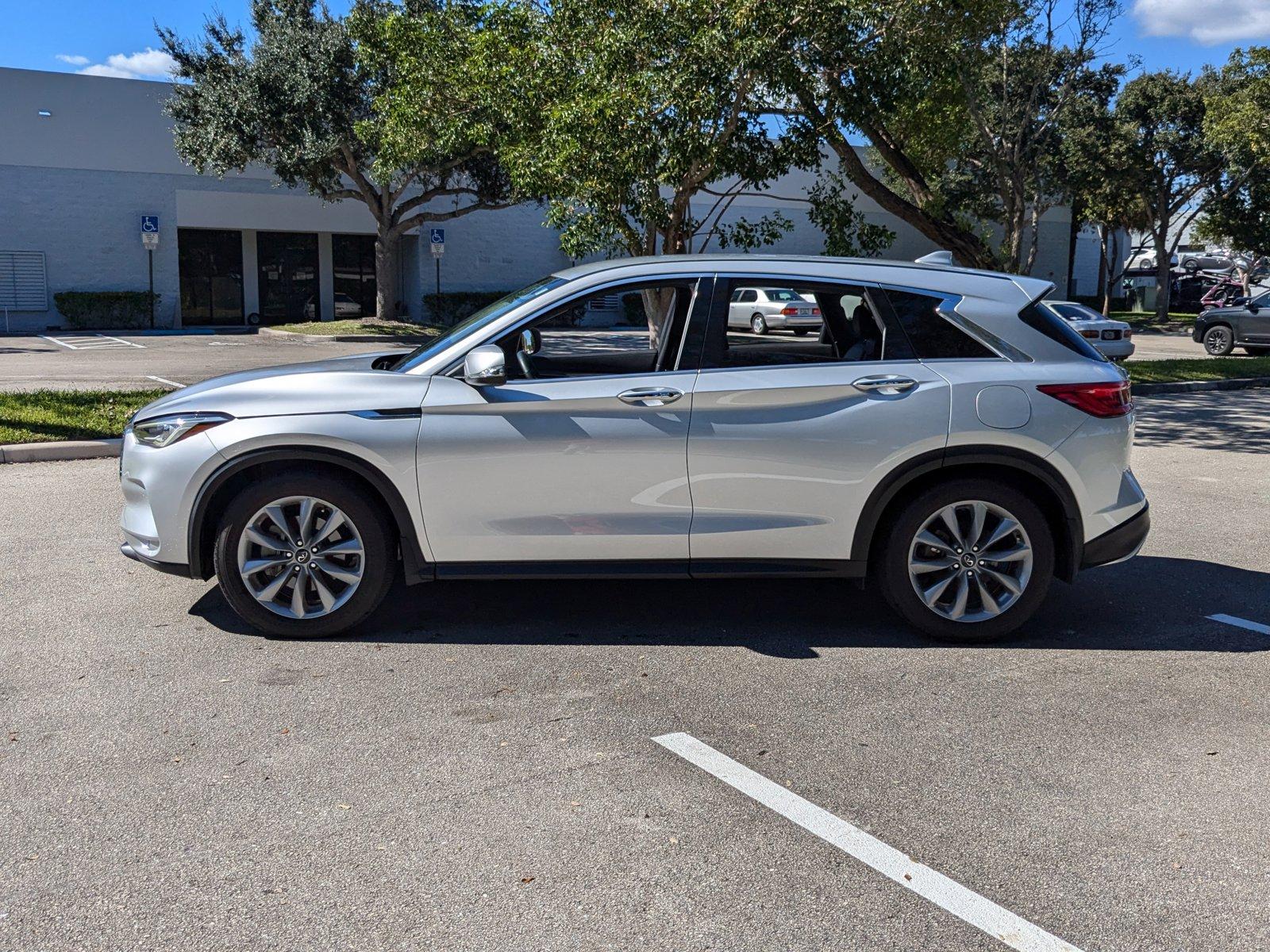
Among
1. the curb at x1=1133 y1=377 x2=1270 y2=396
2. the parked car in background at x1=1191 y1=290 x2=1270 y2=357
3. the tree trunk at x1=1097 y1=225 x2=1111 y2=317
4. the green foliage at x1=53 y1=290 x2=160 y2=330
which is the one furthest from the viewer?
the tree trunk at x1=1097 y1=225 x2=1111 y2=317

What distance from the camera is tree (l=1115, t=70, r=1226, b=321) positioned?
36.8 m

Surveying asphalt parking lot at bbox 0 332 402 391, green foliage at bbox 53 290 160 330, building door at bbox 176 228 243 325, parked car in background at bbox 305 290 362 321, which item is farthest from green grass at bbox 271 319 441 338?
parked car in background at bbox 305 290 362 321

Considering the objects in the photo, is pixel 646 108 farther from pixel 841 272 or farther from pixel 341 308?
pixel 341 308

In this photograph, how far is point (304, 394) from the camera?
524 cm

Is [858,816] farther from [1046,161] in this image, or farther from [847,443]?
[1046,161]

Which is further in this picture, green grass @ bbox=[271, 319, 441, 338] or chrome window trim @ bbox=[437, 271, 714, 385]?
green grass @ bbox=[271, 319, 441, 338]

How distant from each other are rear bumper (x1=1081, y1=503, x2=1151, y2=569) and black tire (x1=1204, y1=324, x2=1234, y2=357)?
24050mm

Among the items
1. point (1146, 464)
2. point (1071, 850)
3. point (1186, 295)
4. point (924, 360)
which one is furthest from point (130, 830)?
point (1186, 295)

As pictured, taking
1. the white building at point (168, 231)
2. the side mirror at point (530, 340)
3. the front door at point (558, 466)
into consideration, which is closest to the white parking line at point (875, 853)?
the front door at point (558, 466)

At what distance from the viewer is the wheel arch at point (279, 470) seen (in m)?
5.18

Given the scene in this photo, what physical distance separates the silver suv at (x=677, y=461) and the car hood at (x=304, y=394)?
0.01 meters

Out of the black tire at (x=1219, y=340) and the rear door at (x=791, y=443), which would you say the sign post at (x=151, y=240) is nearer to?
the black tire at (x=1219, y=340)

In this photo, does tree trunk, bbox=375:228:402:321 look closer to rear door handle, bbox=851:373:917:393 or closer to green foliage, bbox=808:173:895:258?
→ green foliage, bbox=808:173:895:258

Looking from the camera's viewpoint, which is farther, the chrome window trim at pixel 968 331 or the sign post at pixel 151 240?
the sign post at pixel 151 240
